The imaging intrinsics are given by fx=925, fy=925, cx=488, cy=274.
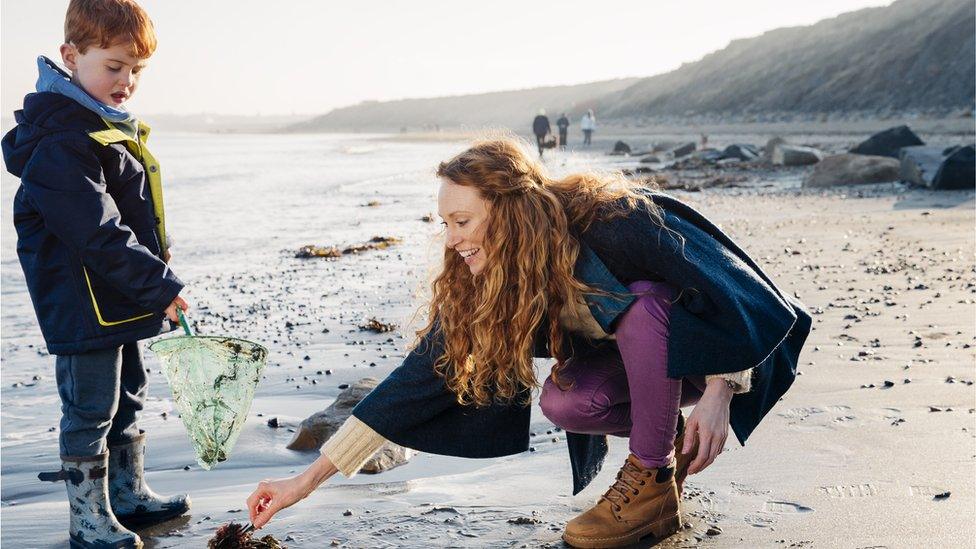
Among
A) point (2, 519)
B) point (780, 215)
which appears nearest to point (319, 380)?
point (2, 519)

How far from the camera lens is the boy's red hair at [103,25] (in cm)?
271

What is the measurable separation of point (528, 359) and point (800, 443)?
1.22 meters

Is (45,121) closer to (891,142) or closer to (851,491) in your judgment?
(851,491)

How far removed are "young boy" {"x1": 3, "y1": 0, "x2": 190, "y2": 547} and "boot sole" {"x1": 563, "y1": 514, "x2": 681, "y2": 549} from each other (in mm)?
1317

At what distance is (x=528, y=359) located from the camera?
2.54 metres

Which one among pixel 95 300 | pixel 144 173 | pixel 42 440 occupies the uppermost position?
pixel 144 173

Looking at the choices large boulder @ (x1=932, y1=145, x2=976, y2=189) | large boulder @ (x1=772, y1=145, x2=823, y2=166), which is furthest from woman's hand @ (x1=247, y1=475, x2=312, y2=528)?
large boulder @ (x1=772, y1=145, x2=823, y2=166)

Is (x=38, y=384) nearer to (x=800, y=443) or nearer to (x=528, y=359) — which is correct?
(x=528, y=359)

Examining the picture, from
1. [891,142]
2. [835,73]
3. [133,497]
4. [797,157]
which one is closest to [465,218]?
[133,497]

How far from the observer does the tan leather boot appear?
256 centimetres

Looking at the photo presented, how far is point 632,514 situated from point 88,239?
5.63 feet

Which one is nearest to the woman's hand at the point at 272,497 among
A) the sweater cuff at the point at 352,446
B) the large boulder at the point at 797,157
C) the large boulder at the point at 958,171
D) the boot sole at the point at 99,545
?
the sweater cuff at the point at 352,446

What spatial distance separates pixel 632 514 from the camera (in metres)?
2.57

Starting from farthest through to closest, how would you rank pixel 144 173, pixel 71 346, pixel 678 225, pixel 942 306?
pixel 942 306
pixel 144 173
pixel 71 346
pixel 678 225
